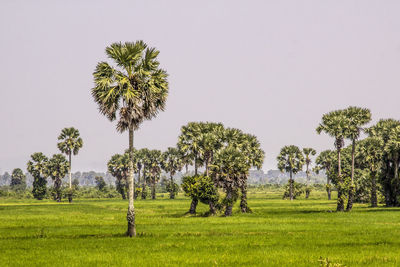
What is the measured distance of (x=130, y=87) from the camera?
4031cm

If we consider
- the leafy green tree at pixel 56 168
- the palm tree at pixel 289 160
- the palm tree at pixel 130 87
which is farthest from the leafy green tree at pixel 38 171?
Answer: the palm tree at pixel 130 87

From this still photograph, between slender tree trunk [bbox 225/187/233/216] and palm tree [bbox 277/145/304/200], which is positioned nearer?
slender tree trunk [bbox 225/187/233/216]

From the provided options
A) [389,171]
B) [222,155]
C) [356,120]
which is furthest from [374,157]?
[222,155]

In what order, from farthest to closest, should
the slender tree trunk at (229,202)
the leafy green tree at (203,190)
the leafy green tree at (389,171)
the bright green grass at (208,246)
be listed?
the leafy green tree at (389,171) < the leafy green tree at (203,190) < the slender tree trunk at (229,202) < the bright green grass at (208,246)

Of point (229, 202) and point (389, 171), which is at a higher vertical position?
point (389, 171)

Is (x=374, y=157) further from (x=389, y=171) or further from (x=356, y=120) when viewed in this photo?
(x=356, y=120)

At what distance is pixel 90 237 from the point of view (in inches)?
1582

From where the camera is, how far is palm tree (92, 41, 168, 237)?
4006cm

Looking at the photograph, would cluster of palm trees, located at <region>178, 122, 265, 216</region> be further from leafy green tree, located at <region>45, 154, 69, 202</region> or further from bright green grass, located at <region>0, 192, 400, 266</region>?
leafy green tree, located at <region>45, 154, 69, 202</region>

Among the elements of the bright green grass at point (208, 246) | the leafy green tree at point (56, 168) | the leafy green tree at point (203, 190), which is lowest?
the bright green grass at point (208, 246)

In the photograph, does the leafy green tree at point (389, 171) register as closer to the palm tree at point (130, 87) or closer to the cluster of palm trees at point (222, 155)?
the cluster of palm trees at point (222, 155)

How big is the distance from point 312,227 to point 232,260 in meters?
23.2

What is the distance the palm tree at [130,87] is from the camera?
40062mm

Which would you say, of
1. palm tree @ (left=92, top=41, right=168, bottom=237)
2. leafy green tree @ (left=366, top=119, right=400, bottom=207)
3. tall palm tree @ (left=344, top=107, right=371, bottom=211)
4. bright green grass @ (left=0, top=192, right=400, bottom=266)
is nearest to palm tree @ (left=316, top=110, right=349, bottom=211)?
tall palm tree @ (left=344, top=107, right=371, bottom=211)
